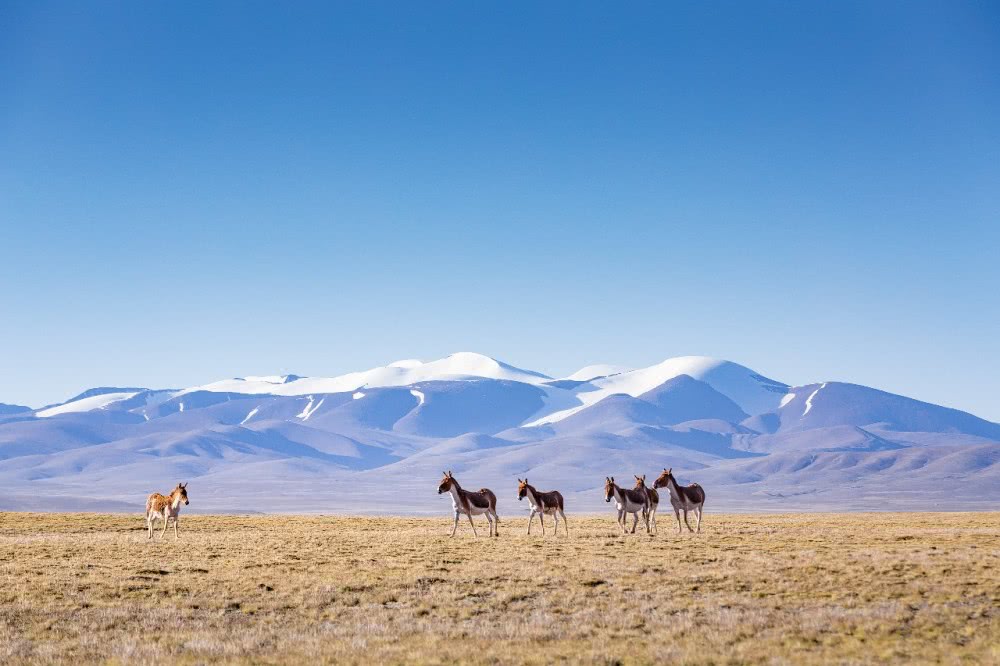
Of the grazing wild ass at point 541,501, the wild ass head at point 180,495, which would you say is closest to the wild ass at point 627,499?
the grazing wild ass at point 541,501

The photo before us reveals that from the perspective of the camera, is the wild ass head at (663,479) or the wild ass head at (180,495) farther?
the wild ass head at (663,479)

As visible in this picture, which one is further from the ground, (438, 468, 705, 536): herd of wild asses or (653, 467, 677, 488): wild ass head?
(653, 467, 677, 488): wild ass head

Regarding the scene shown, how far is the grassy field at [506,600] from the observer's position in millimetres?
17875

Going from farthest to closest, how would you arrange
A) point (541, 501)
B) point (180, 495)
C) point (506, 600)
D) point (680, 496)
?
point (680, 496) < point (541, 501) < point (180, 495) < point (506, 600)

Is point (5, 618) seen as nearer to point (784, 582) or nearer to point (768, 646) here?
point (768, 646)

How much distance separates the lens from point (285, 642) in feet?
61.8

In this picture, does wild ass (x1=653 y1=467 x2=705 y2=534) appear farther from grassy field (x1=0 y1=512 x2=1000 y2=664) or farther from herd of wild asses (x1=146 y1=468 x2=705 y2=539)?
grassy field (x1=0 y1=512 x2=1000 y2=664)

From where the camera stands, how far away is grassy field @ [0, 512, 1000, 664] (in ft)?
58.6

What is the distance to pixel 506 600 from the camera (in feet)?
75.5

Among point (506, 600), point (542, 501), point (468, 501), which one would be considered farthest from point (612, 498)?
point (506, 600)

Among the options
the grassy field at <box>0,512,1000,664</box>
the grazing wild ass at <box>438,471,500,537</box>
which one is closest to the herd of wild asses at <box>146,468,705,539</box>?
the grazing wild ass at <box>438,471,500,537</box>

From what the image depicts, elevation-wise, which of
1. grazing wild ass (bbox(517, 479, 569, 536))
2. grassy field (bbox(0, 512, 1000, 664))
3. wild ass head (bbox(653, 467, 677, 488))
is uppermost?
wild ass head (bbox(653, 467, 677, 488))

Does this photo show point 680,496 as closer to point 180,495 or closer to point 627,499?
point 627,499

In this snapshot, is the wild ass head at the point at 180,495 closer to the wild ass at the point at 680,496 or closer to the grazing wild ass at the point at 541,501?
the grazing wild ass at the point at 541,501
